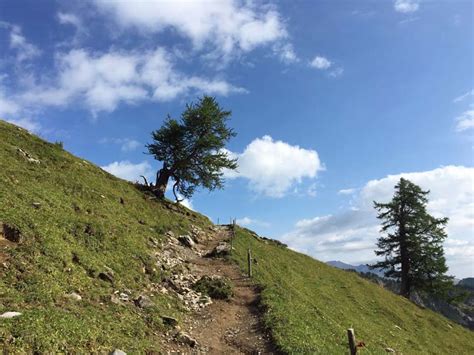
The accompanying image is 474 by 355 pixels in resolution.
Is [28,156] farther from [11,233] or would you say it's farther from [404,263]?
[404,263]

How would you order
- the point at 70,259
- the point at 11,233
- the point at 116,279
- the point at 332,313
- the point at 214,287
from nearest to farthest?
the point at 11,233
the point at 70,259
the point at 116,279
the point at 214,287
the point at 332,313

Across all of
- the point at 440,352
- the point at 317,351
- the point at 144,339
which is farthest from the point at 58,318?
the point at 440,352

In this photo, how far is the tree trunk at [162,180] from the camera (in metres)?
46.3

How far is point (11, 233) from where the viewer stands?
17750 millimetres

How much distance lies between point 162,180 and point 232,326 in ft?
96.3

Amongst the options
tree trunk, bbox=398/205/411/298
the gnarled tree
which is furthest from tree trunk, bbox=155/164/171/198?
tree trunk, bbox=398/205/411/298

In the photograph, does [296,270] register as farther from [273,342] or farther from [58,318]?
[58,318]

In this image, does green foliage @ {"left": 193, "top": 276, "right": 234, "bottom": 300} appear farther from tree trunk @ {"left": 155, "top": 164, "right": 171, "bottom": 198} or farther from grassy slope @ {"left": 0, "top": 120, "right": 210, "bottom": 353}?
tree trunk @ {"left": 155, "top": 164, "right": 171, "bottom": 198}

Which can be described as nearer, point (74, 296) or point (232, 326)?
point (74, 296)

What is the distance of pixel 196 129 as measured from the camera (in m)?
47.5

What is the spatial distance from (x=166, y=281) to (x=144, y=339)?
326 inches

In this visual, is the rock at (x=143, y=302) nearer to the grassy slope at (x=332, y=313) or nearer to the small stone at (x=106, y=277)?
the small stone at (x=106, y=277)

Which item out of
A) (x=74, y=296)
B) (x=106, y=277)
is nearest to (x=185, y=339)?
(x=74, y=296)

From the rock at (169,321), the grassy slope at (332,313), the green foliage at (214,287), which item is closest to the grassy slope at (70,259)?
the rock at (169,321)
